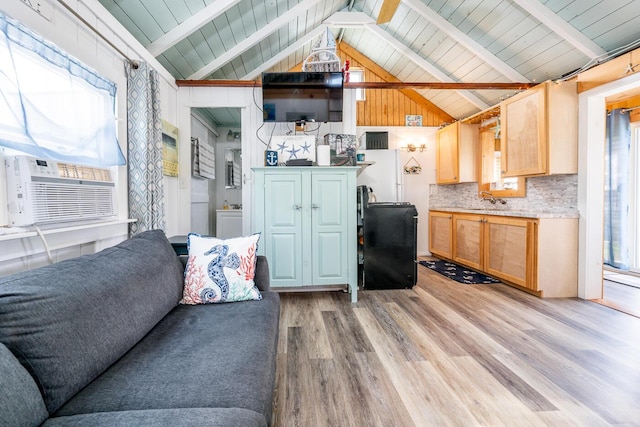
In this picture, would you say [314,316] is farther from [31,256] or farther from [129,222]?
[31,256]

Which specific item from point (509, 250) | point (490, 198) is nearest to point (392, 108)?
point (490, 198)

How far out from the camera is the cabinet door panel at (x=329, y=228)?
9.89ft

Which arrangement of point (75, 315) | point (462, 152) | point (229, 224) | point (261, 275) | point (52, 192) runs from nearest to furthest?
point (75, 315) → point (52, 192) → point (261, 275) → point (462, 152) → point (229, 224)

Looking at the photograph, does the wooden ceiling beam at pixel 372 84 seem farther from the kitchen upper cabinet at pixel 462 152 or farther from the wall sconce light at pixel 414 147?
the wall sconce light at pixel 414 147

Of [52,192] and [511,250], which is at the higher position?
[52,192]

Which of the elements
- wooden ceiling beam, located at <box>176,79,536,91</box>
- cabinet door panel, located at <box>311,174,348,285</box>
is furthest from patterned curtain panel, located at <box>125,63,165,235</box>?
cabinet door panel, located at <box>311,174,348,285</box>

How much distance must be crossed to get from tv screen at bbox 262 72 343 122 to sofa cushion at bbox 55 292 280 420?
2507mm

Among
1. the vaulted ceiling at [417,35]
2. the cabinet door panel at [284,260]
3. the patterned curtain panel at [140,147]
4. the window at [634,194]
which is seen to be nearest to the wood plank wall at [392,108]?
the vaulted ceiling at [417,35]

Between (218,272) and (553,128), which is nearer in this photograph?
(218,272)

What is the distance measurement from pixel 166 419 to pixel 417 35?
16.3ft

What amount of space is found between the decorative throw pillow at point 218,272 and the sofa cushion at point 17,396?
0.92m

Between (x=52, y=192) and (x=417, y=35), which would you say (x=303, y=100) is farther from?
(x=52, y=192)

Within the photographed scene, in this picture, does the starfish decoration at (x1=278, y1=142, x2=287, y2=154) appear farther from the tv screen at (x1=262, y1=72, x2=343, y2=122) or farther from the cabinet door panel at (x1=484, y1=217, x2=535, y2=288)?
the cabinet door panel at (x1=484, y1=217, x2=535, y2=288)

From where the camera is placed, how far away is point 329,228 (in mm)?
3039
